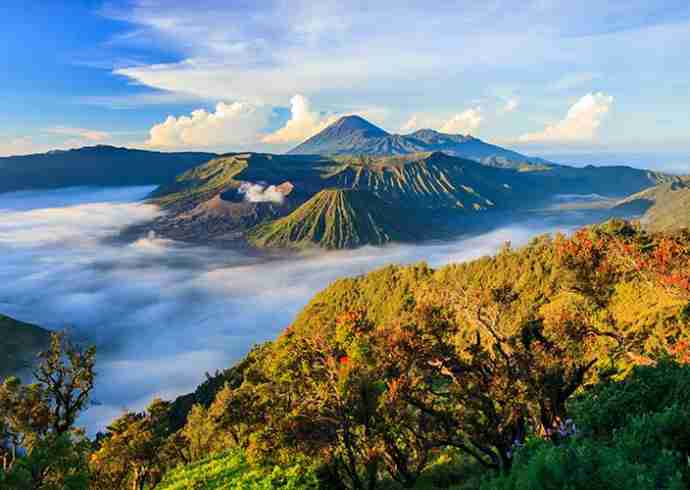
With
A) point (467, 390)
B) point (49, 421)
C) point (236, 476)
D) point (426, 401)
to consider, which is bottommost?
point (236, 476)

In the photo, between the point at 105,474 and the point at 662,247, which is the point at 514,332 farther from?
the point at 105,474

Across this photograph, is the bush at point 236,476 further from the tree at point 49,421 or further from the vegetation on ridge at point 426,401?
the tree at point 49,421

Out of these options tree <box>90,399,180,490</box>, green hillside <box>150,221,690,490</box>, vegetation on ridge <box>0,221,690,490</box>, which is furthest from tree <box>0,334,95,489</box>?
green hillside <box>150,221,690,490</box>

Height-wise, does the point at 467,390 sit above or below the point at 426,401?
above

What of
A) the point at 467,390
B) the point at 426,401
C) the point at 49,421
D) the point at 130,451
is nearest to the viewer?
the point at 467,390

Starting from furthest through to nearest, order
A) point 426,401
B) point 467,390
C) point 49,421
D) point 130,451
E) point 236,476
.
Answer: point 236,476, point 130,451, point 49,421, point 426,401, point 467,390

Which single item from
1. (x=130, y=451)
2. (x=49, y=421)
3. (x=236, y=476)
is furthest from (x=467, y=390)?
(x=49, y=421)

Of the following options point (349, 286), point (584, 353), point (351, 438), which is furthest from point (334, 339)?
point (349, 286)

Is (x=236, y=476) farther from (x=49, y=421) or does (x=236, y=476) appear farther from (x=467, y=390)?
(x=467, y=390)

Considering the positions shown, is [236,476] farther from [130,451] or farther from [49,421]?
[49,421]

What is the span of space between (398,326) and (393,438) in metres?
5.28

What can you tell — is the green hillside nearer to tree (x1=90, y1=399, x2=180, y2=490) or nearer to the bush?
the bush

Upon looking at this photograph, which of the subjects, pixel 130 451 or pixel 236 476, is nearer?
pixel 130 451

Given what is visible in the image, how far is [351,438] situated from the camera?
2191 cm
